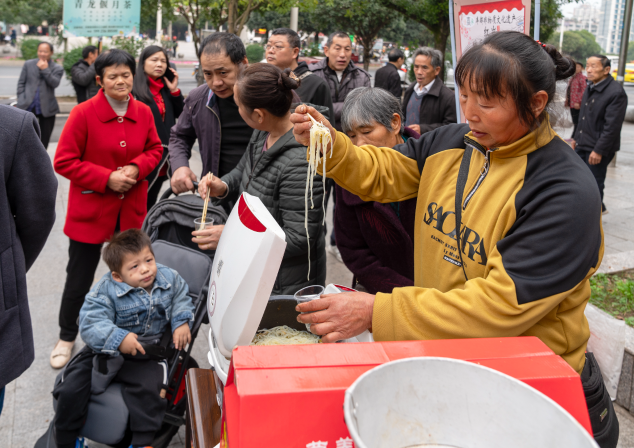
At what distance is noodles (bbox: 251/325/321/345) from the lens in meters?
1.79

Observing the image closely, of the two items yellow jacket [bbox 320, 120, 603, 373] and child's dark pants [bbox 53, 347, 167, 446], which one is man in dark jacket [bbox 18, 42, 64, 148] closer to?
child's dark pants [bbox 53, 347, 167, 446]

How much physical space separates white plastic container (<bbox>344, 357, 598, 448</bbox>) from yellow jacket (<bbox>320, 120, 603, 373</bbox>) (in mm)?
292

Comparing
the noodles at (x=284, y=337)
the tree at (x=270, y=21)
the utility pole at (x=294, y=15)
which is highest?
the tree at (x=270, y=21)

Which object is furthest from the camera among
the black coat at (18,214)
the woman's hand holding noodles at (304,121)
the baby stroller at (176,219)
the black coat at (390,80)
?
the black coat at (390,80)

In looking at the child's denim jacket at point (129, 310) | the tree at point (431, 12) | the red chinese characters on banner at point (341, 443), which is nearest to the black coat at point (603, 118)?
the child's denim jacket at point (129, 310)

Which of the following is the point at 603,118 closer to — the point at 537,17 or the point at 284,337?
the point at 537,17

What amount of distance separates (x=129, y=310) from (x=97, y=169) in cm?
126

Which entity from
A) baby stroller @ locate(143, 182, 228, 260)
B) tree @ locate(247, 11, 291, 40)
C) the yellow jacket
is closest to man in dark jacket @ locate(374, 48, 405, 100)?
baby stroller @ locate(143, 182, 228, 260)

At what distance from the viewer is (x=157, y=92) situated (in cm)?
541

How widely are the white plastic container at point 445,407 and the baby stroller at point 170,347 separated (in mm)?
1790

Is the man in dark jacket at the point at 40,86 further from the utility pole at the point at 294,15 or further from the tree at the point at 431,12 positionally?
the tree at the point at 431,12

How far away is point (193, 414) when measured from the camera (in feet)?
5.71

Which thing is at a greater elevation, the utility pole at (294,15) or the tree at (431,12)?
the tree at (431,12)

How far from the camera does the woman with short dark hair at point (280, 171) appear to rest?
2.49 meters
